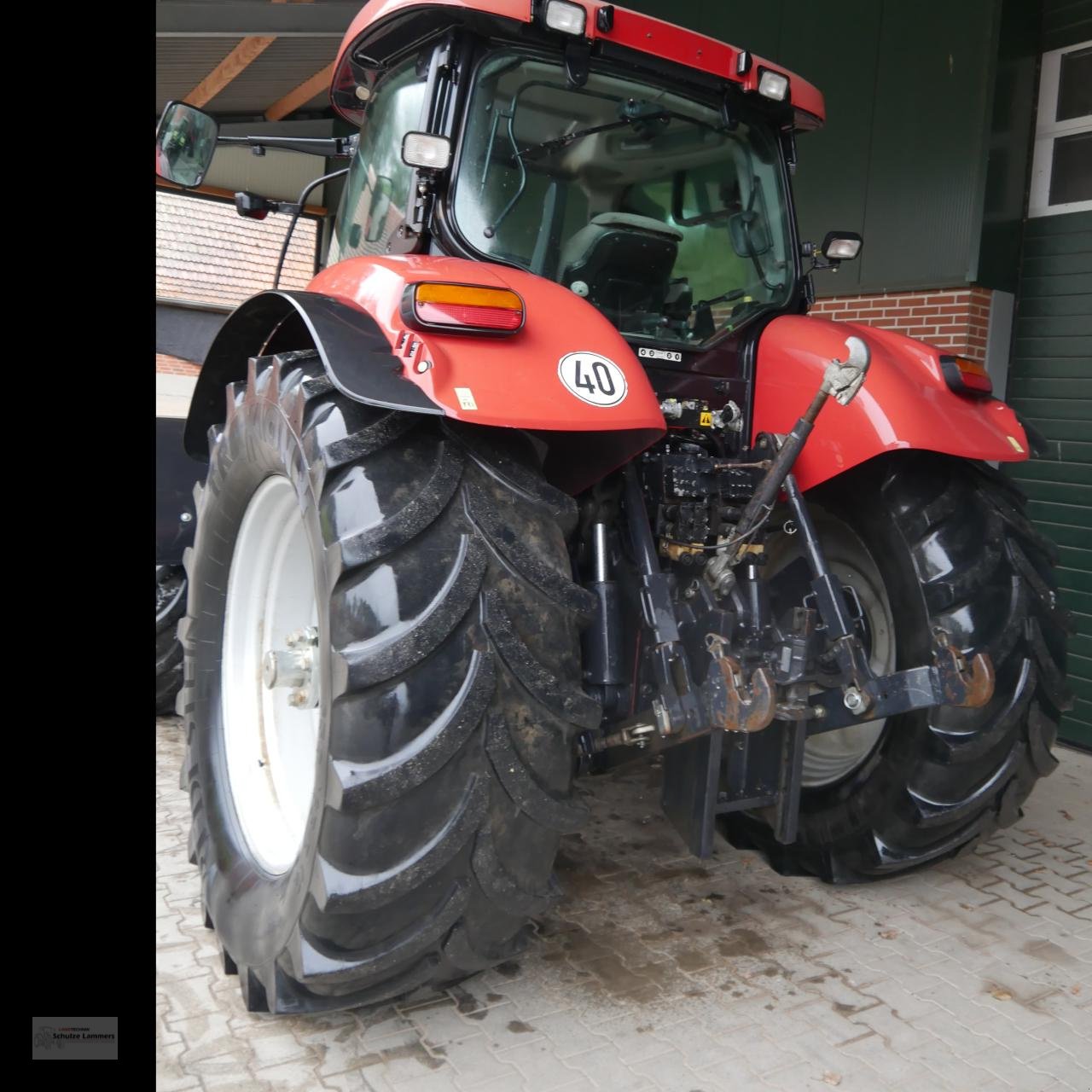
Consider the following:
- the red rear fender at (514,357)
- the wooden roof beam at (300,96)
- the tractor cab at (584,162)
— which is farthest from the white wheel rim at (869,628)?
the wooden roof beam at (300,96)

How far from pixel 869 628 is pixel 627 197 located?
1384 mm

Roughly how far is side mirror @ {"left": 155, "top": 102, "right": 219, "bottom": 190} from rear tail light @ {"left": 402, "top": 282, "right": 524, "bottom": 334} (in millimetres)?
1524

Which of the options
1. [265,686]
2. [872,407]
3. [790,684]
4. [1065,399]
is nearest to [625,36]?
[872,407]

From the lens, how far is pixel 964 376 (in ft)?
8.85

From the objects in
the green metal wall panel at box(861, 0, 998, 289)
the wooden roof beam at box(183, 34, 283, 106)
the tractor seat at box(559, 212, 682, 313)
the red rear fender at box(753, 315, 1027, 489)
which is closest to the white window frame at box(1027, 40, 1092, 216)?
the green metal wall panel at box(861, 0, 998, 289)

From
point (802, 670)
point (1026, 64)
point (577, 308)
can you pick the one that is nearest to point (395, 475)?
point (577, 308)

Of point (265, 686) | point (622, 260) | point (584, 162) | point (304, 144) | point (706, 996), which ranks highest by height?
point (304, 144)

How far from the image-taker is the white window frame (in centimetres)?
536

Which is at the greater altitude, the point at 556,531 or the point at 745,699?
the point at 556,531

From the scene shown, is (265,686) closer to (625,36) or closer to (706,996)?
(706,996)

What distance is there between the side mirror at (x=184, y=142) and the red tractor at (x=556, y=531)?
1 cm

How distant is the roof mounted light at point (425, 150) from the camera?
7.63 ft

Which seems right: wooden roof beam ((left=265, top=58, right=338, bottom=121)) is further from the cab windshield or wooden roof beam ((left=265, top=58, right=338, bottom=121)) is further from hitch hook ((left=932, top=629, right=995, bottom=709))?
hitch hook ((left=932, top=629, right=995, bottom=709))

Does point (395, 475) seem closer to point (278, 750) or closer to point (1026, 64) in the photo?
point (278, 750)
